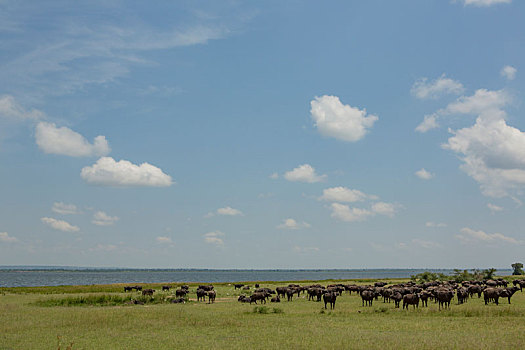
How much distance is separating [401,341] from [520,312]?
15.5m

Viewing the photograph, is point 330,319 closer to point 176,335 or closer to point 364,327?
point 364,327

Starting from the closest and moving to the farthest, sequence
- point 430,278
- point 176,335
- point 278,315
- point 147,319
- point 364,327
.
Answer: point 176,335, point 364,327, point 147,319, point 278,315, point 430,278

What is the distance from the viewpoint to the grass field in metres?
21.1

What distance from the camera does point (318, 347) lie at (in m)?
20.1

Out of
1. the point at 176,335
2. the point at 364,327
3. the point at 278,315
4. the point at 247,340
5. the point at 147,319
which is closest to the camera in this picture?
the point at 247,340

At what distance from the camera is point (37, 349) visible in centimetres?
2044

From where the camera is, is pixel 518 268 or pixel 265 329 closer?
pixel 265 329

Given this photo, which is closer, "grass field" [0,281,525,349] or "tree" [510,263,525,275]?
"grass field" [0,281,525,349]

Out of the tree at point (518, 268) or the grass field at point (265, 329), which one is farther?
the tree at point (518, 268)

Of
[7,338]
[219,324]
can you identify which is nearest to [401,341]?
[219,324]

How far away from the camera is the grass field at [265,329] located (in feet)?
69.2

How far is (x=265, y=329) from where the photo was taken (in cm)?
2572

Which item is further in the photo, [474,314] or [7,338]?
[474,314]

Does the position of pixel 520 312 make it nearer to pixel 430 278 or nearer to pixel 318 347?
pixel 318 347
